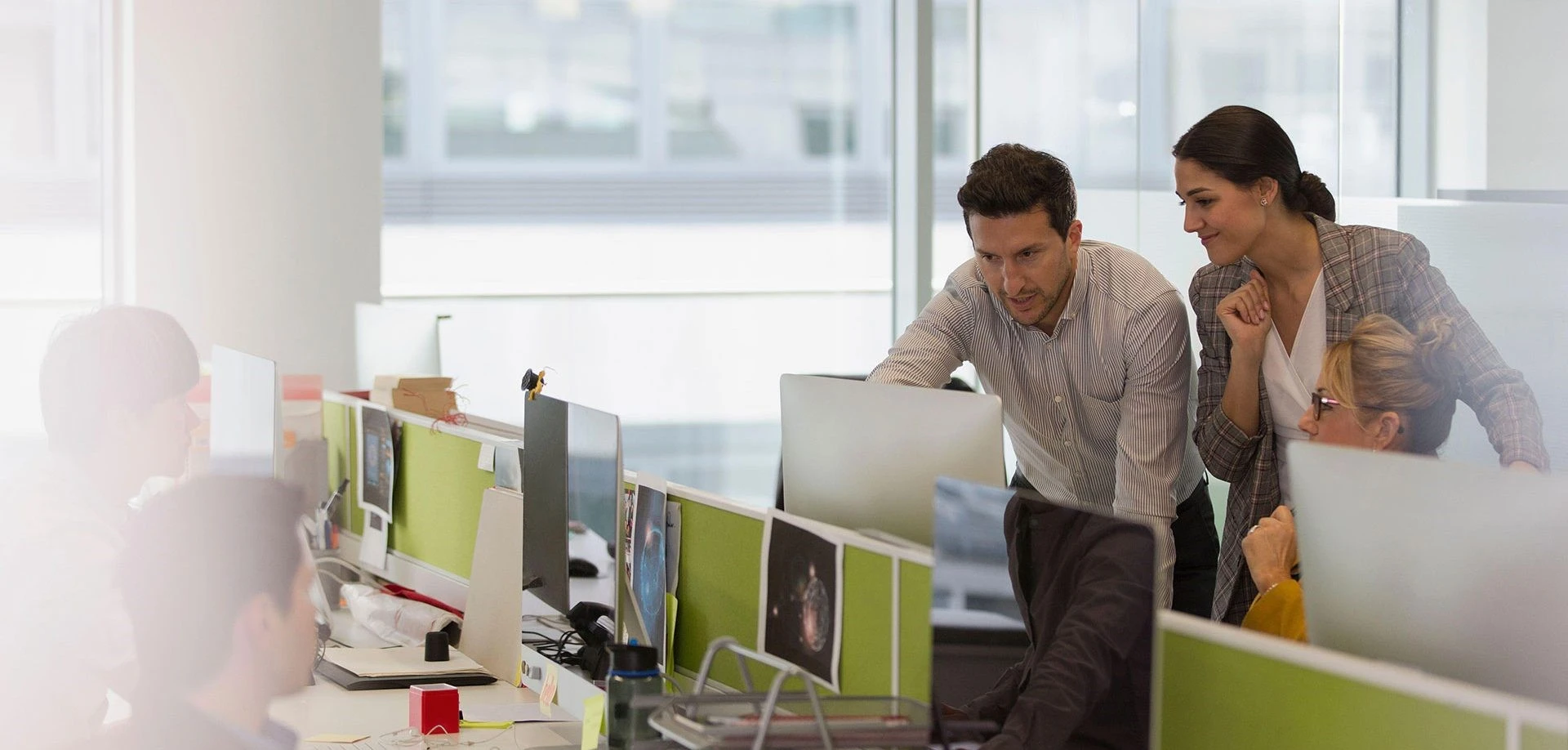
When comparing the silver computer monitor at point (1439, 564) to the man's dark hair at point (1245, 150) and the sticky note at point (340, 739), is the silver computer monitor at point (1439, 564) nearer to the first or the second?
the man's dark hair at point (1245, 150)

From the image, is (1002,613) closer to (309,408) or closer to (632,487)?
(632,487)

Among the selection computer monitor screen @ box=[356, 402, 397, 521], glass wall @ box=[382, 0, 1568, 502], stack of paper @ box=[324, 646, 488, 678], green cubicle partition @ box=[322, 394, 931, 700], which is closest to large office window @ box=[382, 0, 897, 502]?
glass wall @ box=[382, 0, 1568, 502]

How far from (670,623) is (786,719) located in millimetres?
668

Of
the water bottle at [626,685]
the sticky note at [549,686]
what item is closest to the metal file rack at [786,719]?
the water bottle at [626,685]

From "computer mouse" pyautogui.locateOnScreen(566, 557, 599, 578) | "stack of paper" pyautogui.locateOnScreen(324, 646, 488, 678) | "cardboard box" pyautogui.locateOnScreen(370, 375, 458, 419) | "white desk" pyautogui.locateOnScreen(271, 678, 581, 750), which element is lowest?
"white desk" pyautogui.locateOnScreen(271, 678, 581, 750)

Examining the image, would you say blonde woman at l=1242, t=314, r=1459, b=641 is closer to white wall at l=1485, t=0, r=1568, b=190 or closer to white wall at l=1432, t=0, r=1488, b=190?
white wall at l=1485, t=0, r=1568, b=190

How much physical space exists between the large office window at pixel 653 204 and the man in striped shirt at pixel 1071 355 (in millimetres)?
2838

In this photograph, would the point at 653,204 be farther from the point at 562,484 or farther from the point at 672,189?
the point at 562,484

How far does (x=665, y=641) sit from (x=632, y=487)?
0.27 meters

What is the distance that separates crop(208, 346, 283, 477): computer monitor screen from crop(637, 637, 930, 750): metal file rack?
1.33 m

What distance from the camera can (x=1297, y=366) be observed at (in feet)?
7.24

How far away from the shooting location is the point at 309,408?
347cm

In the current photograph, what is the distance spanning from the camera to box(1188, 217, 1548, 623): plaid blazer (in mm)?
2062

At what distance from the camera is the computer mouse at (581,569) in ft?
6.64
